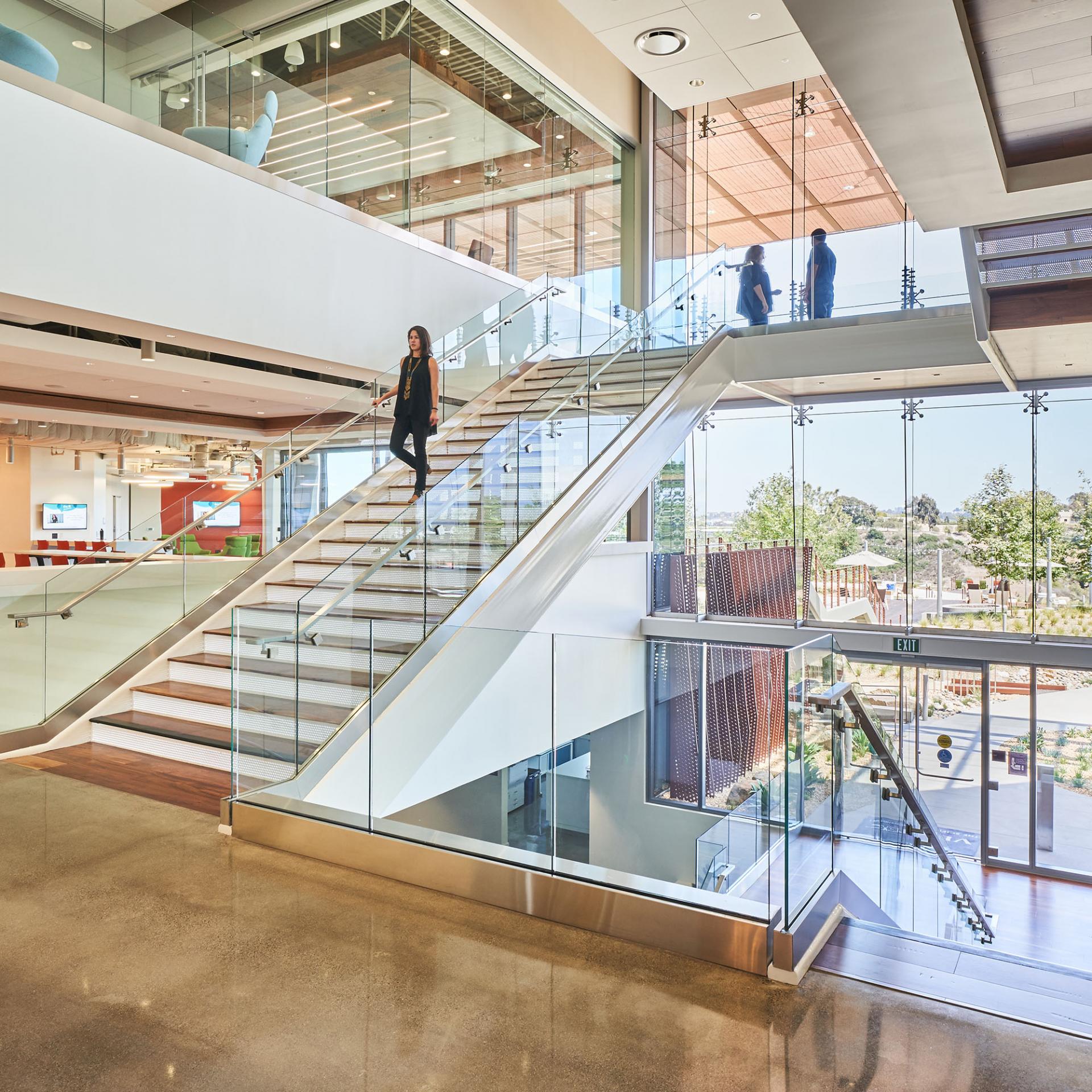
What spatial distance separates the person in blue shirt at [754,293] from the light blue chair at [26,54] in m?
8.11

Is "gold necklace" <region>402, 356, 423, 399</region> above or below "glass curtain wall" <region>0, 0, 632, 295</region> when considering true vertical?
below

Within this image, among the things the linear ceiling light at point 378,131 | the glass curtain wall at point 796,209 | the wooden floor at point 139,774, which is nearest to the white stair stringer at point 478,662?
the wooden floor at point 139,774

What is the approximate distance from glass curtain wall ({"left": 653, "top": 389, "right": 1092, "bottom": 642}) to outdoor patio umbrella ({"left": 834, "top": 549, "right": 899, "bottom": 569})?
16 mm

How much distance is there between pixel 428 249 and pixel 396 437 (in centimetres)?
364

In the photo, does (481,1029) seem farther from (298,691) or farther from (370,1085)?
(298,691)

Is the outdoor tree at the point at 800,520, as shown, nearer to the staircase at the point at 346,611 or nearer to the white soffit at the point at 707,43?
the staircase at the point at 346,611

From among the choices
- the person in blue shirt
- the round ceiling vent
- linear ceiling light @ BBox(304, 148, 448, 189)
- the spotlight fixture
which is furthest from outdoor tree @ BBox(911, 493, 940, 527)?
the spotlight fixture

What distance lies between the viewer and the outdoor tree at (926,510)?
11867 mm

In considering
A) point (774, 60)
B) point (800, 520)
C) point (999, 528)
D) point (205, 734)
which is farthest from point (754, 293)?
point (205, 734)

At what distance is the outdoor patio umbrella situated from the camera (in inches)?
484

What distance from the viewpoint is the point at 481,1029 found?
2.66 metres

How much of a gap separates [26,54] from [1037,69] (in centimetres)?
655

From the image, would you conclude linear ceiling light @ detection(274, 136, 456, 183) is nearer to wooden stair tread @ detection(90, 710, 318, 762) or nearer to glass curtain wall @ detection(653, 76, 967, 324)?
glass curtain wall @ detection(653, 76, 967, 324)

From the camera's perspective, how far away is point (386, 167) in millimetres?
9711
